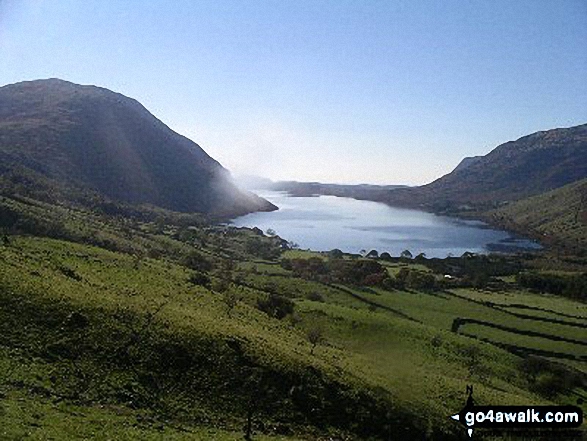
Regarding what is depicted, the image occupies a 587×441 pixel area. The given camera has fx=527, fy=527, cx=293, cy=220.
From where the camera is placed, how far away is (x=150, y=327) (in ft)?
133

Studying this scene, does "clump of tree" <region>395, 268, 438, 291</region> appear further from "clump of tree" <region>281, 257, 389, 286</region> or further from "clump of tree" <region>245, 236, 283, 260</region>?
"clump of tree" <region>245, 236, 283, 260</region>

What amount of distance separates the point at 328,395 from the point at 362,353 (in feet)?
77.2

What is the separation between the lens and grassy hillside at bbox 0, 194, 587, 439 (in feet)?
102

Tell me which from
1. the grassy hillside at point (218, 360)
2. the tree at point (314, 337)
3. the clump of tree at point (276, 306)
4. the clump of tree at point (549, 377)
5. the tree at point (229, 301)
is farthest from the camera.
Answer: the clump of tree at point (276, 306)

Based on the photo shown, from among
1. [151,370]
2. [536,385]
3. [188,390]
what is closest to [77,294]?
[151,370]

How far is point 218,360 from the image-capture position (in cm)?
3872

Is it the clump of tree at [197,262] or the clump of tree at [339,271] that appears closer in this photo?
the clump of tree at [197,262]

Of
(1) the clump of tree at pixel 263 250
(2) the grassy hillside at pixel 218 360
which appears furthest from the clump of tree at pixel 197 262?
(1) the clump of tree at pixel 263 250

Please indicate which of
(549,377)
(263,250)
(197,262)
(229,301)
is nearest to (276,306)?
(229,301)

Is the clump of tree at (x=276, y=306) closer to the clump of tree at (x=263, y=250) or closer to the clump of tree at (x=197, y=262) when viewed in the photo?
the clump of tree at (x=197, y=262)

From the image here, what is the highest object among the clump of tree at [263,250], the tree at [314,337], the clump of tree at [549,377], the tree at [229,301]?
the tree at [229,301]

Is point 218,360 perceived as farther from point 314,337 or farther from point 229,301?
point 229,301

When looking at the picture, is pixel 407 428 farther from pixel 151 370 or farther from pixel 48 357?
pixel 48 357

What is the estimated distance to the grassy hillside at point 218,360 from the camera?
31219 mm
